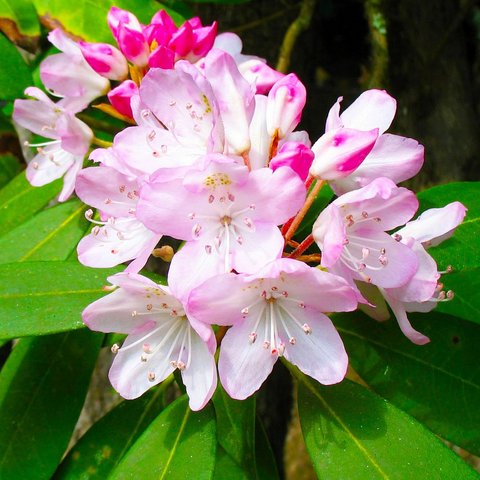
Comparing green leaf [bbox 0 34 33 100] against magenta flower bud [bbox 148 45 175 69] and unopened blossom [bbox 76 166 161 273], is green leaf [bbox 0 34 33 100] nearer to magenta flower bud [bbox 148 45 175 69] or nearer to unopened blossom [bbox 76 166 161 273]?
magenta flower bud [bbox 148 45 175 69]

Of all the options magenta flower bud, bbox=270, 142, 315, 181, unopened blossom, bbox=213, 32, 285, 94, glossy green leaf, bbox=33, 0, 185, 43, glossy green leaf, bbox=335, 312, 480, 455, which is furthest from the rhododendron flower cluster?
glossy green leaf, bbox=33, 0, 185, 43

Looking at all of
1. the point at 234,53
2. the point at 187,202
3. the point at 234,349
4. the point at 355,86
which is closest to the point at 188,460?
the point at 234,349

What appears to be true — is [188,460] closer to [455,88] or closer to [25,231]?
[25,231]

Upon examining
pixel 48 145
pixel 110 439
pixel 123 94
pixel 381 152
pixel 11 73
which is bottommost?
pixel 110 439

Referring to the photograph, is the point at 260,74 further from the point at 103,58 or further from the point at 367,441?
the point at 367,441

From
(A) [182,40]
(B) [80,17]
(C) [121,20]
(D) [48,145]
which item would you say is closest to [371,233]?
(A) [182,40]

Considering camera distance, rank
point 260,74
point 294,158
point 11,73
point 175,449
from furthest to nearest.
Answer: point 11,73, point 260,74, point 175,449, point 294,158
